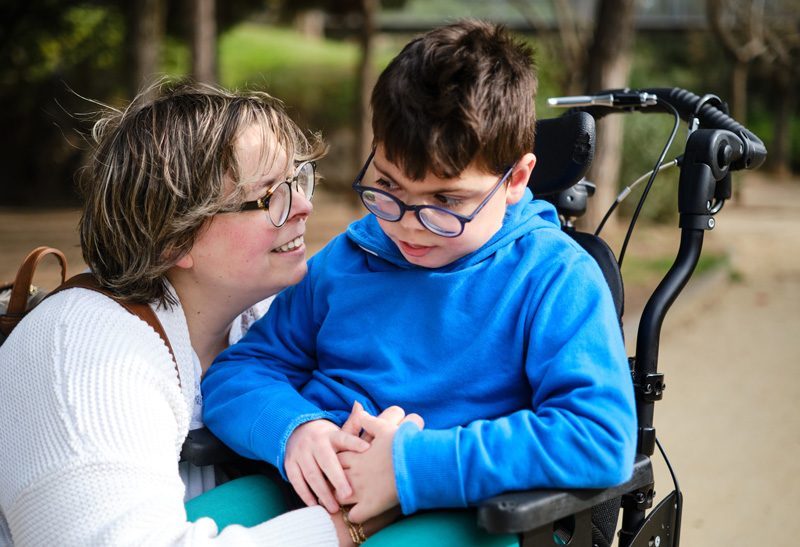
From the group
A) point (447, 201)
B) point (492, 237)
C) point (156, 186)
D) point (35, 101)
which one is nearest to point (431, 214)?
point (447, 201)

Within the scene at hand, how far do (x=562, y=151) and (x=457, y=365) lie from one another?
25.5 inches

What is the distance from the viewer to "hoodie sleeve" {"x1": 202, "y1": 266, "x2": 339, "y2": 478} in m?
1.69

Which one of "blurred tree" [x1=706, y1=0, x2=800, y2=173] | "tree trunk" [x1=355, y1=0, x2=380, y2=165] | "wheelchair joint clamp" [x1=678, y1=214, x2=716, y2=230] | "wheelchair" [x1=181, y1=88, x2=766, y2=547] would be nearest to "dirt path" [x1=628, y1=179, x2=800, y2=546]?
"wheelchair" [x1=181, y1=88, x2=766, y2=547]

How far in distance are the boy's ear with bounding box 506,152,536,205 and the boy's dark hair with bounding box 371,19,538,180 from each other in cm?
2

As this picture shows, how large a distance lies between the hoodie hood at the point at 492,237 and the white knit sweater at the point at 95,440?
534 mm

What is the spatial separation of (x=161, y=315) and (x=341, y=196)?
37.7 ft

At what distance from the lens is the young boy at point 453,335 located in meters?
1.43

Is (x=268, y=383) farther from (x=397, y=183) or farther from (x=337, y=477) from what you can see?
(x=397, y=183)

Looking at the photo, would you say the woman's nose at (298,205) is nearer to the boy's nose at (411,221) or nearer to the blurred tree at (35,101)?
the boy's nose at (411,221)

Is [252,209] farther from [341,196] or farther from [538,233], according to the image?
[341,196]

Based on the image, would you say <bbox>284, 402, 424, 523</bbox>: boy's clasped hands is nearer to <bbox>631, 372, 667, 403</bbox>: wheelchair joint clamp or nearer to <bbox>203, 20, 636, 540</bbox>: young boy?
<bbox>203, 20, 636, 540</bbox>: young boy

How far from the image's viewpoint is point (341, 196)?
1320 cm

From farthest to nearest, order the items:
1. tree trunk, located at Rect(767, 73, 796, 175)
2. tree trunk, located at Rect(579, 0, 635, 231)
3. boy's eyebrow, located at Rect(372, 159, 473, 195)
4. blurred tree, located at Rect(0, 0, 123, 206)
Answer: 1. tree trunk, located at Rect(767, 73, 796, 175)
2. blurred tree, located at Rect(0, 0, 123, 206)
3. tree trunk, located at Rect(579, 0, 635, 231)
4. boy's eyebrow, located at Rect(372, 159, 473, 195)

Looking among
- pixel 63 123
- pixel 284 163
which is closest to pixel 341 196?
pixel 63 123
